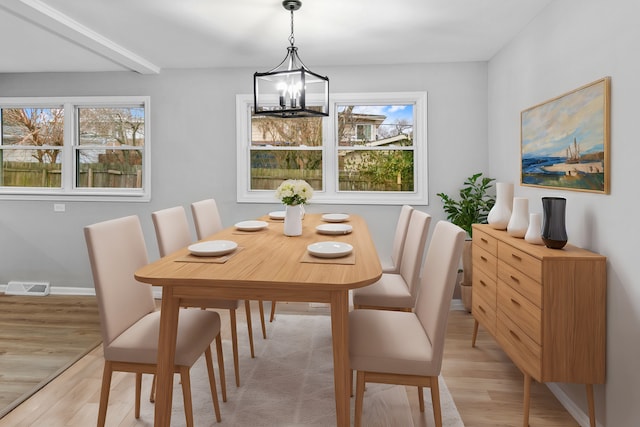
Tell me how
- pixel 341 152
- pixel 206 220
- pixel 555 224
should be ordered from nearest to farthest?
1. pixel 555 224
2. pixel 206 220
3. pixel 341 152

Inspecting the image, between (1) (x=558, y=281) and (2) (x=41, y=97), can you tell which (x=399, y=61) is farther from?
(2) (x=41, y=97)

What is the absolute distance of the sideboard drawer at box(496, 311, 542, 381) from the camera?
6.48ft

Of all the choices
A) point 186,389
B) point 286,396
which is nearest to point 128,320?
point 186,389

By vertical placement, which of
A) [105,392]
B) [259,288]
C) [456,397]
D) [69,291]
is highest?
[259,288]

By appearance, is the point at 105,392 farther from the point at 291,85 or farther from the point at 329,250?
the point at 291,85

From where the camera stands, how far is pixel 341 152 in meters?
4.27

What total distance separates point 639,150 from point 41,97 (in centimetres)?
536

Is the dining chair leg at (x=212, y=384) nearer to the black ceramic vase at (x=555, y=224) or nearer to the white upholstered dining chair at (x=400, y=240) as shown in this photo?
the white upholstered dining chair at (x=400, y=240)

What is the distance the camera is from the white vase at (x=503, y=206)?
8.98ft

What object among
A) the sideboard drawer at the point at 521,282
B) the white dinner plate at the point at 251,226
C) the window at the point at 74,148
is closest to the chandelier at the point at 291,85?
the white dinner plate at the point at 251,226

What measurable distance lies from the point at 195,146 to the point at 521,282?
3.42m

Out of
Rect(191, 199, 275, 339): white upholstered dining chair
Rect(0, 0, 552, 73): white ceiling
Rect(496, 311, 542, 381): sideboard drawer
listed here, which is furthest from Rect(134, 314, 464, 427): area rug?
Rect(0, 0, 552, 73): white ceiling

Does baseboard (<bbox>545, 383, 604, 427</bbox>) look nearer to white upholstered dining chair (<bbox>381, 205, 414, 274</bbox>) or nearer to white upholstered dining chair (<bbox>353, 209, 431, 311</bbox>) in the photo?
white upholstered dining chair (<bbox>353, 209, 431, 311</bbox>)

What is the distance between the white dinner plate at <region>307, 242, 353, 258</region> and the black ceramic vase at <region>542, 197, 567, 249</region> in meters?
1.08
